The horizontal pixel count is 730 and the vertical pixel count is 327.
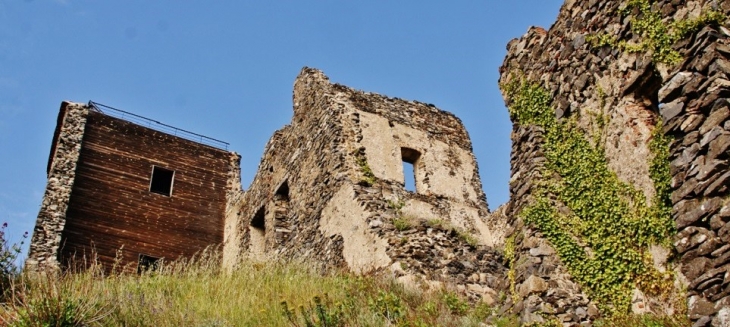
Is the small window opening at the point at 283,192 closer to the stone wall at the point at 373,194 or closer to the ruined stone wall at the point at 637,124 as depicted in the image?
the stone wall at the point at 373,194

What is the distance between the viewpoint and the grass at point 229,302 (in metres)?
7.40

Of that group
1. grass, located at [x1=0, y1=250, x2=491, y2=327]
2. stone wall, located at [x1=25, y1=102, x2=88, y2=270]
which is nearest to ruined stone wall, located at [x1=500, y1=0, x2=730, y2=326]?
grass, located at [x1=0, y1=250, x2=491, y2=327]

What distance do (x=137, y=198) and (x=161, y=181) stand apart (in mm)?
1350

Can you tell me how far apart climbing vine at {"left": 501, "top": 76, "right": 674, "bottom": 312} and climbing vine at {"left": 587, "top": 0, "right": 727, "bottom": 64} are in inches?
28.3

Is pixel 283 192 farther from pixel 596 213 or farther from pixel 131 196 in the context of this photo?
pixel 596 213

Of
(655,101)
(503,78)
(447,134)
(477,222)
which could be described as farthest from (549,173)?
(447,134)

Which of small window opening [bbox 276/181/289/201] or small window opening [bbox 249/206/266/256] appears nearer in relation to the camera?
small window opening [bbox 276/181/289/201]

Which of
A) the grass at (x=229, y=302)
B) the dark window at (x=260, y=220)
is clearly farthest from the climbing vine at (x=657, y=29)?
the dark window at (x=260, y=220)

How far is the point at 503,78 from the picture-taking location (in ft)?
29.0

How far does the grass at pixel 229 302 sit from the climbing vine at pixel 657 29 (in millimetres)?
3504

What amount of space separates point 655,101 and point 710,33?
132 centimetres

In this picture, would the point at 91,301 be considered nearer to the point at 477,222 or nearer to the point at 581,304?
the point at 581,304

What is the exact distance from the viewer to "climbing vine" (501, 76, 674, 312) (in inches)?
240

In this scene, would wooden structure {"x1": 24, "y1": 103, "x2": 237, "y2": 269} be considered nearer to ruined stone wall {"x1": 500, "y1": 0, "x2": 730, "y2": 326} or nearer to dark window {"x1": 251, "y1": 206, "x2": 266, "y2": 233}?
dark window {"x1": 251, "y1": 206, "x2": 266, "y2": 233}
